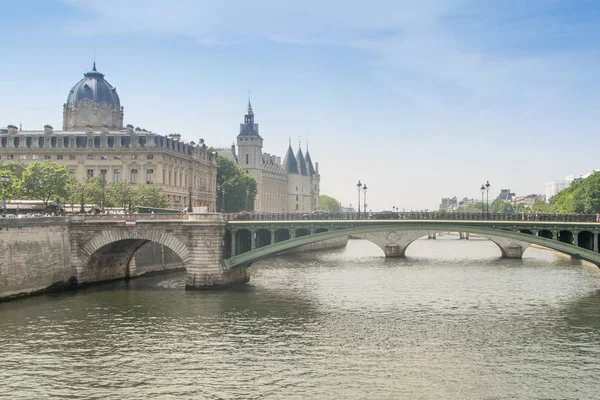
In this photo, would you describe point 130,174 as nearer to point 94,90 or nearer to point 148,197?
point 148,197

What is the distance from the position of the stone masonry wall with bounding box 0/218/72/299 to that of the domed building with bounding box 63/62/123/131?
56.6m

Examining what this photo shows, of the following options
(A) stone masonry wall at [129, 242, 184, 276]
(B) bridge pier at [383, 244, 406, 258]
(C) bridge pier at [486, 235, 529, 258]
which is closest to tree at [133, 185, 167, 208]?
(A) stone masonry wall at [129, 242, 184, 276]

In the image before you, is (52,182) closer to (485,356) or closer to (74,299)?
(74,299)

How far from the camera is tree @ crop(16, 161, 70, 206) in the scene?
3108 inches

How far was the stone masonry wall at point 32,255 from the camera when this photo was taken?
52.9 metres

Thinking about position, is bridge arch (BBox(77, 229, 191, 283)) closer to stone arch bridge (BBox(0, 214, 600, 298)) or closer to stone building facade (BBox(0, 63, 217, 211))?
stone arch bridge (BBox(0, 214, 600, 298))

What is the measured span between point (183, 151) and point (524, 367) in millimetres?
88830

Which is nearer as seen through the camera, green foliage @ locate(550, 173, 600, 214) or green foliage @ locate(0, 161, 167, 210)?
green foliage @ locate(0, 161, 167, 210)

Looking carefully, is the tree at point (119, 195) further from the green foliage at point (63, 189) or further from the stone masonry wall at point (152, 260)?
the stone masonry wall at point (152, 260)

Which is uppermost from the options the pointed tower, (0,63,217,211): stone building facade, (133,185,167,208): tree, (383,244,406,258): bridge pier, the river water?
the pointed tower

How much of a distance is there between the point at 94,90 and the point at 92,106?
11.0 ft

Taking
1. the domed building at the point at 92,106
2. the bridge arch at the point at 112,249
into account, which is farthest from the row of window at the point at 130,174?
the bridge arch at the point at 112,249

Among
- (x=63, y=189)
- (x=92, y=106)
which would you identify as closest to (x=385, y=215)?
(x=63, y=189)

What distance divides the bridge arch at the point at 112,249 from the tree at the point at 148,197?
1081 inches
